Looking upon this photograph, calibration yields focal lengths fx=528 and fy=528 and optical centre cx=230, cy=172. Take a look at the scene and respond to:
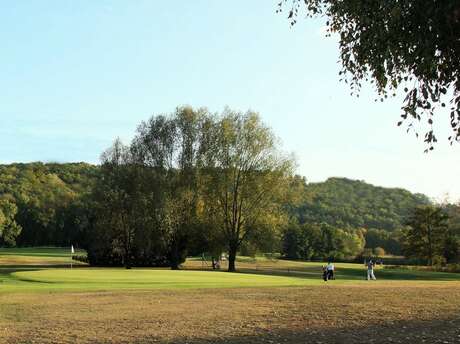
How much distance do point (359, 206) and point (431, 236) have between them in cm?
10372

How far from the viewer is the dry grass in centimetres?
1288

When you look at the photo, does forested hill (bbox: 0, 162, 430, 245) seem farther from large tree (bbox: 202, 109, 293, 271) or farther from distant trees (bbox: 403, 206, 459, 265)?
large tree (bbox: 202, 109, 293, 271)

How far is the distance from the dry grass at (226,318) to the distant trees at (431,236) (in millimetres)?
50819

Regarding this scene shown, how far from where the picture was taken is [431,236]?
72688 mm

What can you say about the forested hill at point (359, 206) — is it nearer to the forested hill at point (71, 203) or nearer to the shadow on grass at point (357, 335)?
the forested hill at point (71, 203)

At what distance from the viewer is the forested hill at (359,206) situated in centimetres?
15338

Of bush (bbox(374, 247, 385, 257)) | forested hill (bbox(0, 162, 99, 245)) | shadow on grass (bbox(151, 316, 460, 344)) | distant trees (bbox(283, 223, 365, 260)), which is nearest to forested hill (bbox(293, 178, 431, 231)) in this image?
distant trees (bbox(283, 223, 365, 260))

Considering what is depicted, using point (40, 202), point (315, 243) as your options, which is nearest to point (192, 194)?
point (315, 243)

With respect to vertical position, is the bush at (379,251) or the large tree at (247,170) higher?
the large tree at (247,170)

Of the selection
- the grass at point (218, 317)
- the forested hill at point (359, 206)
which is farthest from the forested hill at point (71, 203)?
the grass at point (218, 317)

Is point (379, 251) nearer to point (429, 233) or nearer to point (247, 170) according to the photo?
point (429, 233)

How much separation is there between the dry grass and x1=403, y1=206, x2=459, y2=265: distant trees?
50.8 meters

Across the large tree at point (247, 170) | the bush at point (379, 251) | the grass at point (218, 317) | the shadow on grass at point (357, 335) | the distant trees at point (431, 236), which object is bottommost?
the grass at point (218, 317)

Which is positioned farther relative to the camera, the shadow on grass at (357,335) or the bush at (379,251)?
the bush at (379,251)
